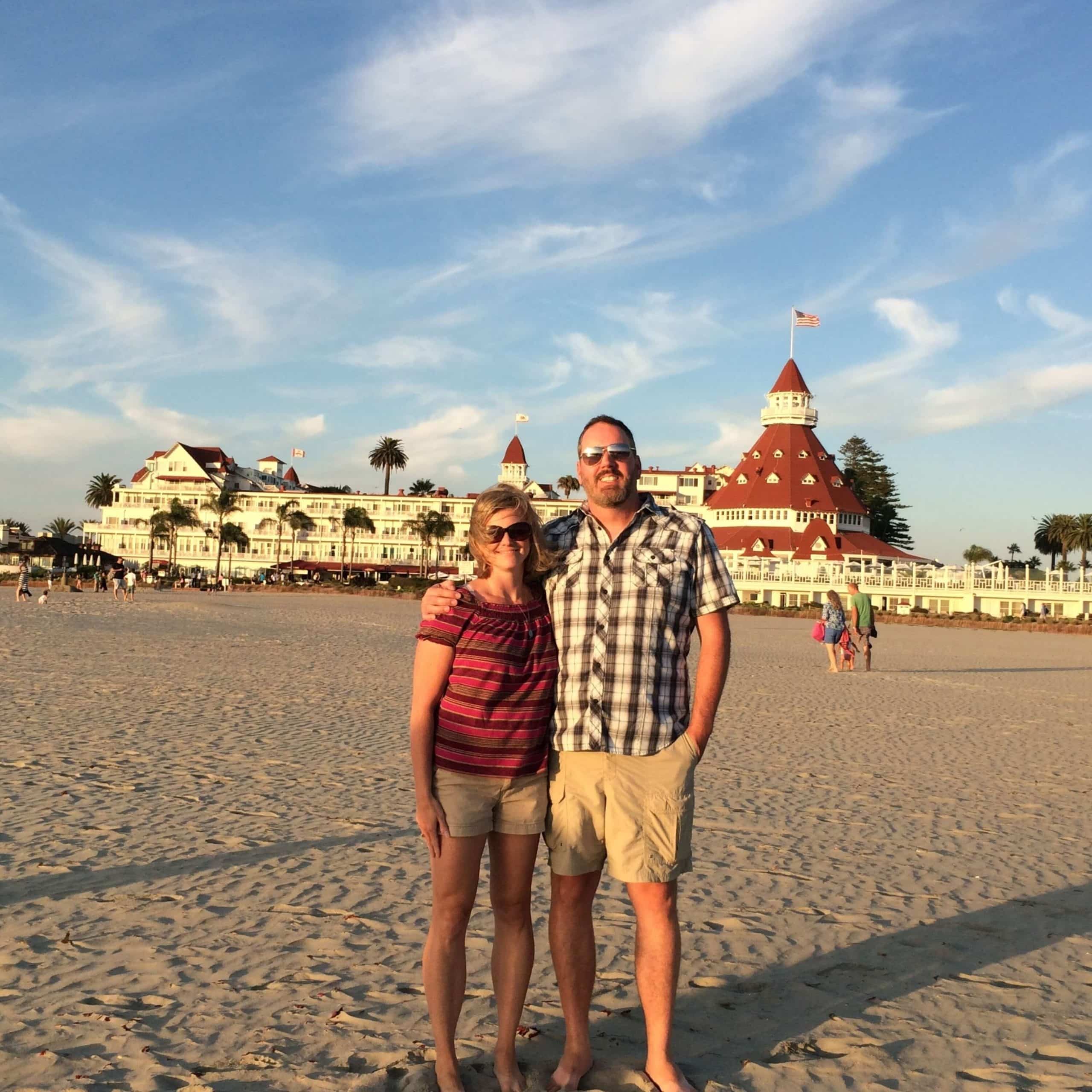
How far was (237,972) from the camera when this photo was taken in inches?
175

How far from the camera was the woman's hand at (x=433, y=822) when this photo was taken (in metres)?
3.52

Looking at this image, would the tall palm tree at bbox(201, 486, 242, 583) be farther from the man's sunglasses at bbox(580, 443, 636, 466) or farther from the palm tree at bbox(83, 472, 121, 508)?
the man's sunglasses at bbox(580, 443, 636, 466)

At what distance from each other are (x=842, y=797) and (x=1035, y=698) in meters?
10.9

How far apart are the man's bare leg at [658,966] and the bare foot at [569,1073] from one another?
0.69ft

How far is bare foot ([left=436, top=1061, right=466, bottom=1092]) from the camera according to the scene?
350 centimetres

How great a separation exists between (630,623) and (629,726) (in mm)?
327

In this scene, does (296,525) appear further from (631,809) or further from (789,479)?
(631,809)

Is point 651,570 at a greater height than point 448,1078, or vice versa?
point 651,570

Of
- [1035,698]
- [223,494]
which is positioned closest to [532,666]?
[1035,698]

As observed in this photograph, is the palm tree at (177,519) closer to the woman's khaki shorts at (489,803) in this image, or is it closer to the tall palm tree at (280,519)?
the tall palm tree at (280,519)

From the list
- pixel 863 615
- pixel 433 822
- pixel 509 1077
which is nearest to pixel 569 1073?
pixel 509 1077

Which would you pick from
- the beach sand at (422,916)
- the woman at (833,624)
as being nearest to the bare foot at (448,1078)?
the beach sand at (422,916)

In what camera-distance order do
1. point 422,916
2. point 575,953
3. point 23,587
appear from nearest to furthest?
point 575,953 → point 422,916 → point 23,587

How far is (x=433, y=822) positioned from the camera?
353 centimetres
